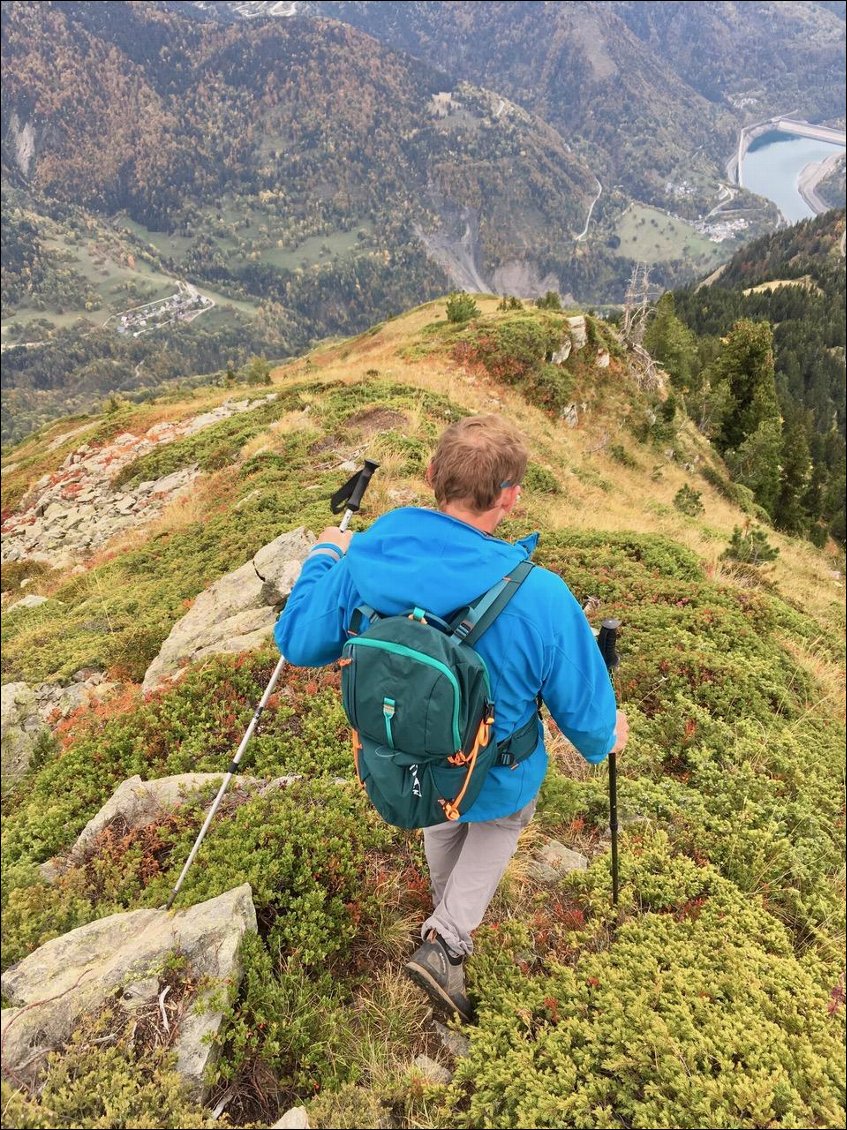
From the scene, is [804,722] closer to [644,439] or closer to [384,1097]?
[384,1097]

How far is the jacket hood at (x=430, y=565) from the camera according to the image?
287 centimetres

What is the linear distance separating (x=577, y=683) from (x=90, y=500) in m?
21.6

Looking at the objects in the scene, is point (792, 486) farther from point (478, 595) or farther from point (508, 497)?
point (478, 595)

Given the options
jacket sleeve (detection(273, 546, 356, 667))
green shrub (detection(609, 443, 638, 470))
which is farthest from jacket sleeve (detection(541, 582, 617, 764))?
green shrub (detection(609, 443, 638, 470))

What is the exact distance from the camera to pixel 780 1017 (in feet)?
12.6

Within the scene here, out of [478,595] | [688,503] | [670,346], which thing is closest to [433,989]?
[478,595]

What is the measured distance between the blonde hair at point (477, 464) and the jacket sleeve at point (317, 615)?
75cm

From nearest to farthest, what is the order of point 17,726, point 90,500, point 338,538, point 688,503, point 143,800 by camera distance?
point 338,538 → point 143,800 → point 17,726 → point 90,500 → point 688,503

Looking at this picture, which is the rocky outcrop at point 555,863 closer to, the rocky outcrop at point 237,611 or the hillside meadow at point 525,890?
the hillside meadow at point 525,890

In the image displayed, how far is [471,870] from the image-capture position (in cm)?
386

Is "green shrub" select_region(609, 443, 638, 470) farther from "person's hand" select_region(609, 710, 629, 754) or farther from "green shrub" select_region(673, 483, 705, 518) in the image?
"person's hand" select_region(609, 710, 629, 754)

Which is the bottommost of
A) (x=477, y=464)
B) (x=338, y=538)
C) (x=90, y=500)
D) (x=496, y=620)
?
(x=90, y=500)

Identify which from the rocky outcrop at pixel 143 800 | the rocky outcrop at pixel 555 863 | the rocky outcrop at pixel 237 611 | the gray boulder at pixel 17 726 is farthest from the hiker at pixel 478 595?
the gray boulder at pixel 17 726

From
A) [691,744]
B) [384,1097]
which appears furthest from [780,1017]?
[691,744]
